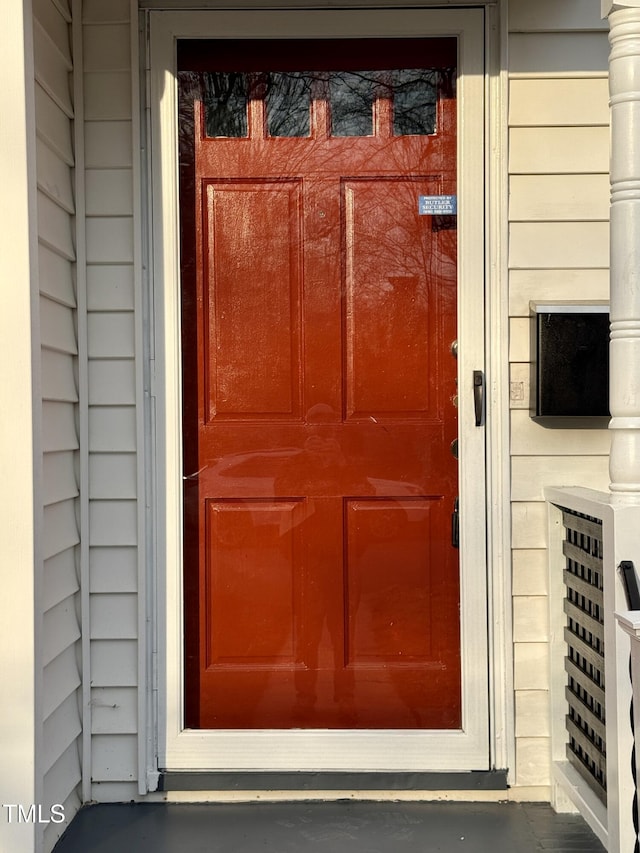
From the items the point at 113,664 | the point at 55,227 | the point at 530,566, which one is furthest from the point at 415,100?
the point at 113,664

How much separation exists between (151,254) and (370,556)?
118 cm

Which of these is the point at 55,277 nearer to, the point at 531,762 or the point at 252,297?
the point at 252,297

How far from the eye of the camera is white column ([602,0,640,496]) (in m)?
2.14

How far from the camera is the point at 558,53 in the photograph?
8.94ft

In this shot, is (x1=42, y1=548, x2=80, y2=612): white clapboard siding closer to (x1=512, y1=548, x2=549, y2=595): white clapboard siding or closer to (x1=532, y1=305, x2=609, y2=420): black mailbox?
(x1=512, y1=548, x2=549, y2=595): white clapboard siding

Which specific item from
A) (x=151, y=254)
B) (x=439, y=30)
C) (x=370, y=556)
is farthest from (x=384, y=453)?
(x=439, y=30)

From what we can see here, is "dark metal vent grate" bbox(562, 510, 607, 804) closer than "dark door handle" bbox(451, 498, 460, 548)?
Yes

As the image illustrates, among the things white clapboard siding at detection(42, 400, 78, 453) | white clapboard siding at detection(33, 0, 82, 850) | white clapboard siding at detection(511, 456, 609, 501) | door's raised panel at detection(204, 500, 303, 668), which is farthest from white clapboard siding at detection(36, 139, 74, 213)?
white clapboard siding at detection(511, 456, 609, 501)

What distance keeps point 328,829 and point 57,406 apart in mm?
1468

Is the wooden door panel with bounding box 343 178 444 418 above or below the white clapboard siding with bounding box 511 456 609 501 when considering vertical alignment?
above

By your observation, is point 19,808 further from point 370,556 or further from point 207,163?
point 207,163

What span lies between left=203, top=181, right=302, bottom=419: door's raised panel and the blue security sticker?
0.39 m

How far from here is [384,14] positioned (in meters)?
2.73

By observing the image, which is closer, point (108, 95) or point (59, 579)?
point (59, 579)
